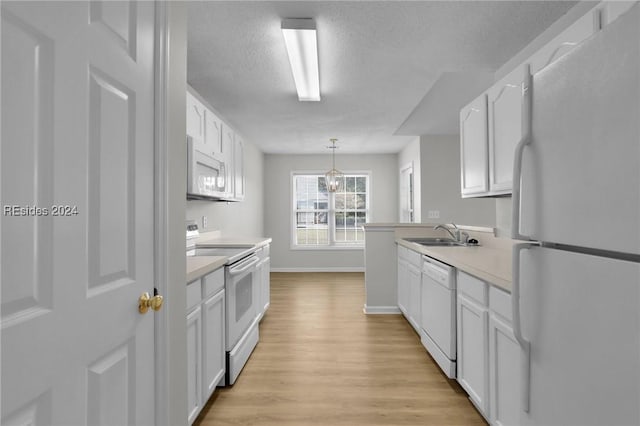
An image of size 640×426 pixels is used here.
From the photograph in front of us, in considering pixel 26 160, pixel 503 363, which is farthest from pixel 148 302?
pixel 503 363

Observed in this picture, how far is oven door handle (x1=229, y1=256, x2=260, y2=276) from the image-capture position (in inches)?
87.4

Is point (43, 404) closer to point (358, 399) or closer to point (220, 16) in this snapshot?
point (358, 399)

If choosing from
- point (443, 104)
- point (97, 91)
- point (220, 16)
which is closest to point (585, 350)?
point (97, 91)

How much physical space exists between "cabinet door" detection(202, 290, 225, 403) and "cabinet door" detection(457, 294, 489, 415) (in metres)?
1.53

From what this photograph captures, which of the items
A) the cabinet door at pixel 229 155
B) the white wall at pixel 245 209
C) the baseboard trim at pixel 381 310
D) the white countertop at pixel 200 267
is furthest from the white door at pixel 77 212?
the baseboard trim at pixel 381 310

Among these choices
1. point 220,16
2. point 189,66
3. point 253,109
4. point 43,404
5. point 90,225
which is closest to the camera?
point 43,404

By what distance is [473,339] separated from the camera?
188 cm

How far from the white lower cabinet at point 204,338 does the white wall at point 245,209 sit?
4.72ft

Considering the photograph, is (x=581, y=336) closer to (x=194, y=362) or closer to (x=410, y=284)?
(x=194, y=362)

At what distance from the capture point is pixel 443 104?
3.87 meters

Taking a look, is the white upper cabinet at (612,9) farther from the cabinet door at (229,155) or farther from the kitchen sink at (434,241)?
the cabinet door at (229,155)

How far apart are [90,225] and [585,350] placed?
51.5 inches

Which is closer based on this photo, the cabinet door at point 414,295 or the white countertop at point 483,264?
the white countertop at point 483,264

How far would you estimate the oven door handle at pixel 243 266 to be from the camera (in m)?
2.22
